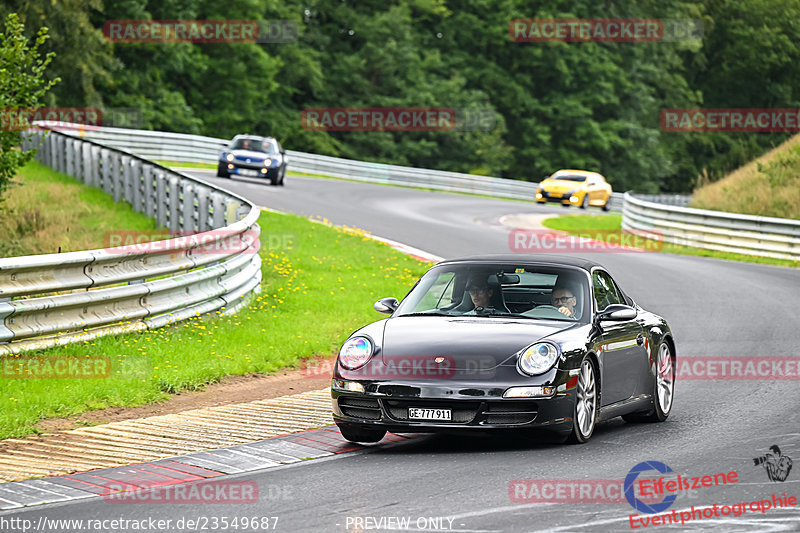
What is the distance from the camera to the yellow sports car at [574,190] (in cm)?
4481

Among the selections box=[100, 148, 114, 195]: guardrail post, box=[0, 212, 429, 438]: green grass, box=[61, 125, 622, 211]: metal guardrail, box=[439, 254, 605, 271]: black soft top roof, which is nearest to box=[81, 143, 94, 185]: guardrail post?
box=[100, 148, 114, 195]: guardrail post

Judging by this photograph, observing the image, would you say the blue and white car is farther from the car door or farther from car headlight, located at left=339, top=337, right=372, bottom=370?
car headlight, located at left=339, top=337, right=372, bottom=370

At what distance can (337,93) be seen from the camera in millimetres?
66312

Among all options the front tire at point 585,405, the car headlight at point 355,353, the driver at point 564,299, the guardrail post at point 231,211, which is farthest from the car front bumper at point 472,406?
the guardrail post at point 231,211

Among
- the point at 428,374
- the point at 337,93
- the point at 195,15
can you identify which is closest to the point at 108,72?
the point at 195,15

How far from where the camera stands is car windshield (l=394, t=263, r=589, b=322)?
31.6ft

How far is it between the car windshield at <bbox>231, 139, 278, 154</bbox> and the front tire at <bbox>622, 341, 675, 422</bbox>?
92.3 feet

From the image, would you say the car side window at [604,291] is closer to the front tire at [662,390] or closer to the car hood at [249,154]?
the front tire at [662,390]

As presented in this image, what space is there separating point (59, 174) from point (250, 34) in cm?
3132

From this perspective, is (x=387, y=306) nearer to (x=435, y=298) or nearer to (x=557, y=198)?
(x=435, y=298)

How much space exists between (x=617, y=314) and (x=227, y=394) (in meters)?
3.72

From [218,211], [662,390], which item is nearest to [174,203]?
[218,211]

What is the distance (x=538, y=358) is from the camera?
8.60m

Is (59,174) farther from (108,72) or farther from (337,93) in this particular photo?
(337,93)
